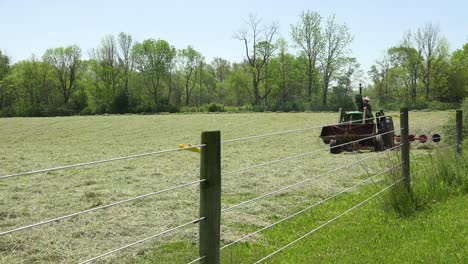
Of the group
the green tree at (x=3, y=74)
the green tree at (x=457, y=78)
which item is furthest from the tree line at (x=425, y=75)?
the green tree at (x=3, y=74)

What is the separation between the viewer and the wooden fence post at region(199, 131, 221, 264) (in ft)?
8.94

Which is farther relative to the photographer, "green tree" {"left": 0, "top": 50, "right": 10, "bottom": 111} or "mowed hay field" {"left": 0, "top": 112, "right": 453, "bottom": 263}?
"green tree" {"left": 0, "top": 50, "right": 10, "bottom": 111}

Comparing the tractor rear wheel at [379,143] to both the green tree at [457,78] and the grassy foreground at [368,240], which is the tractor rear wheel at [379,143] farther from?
the green tree at [457,78]

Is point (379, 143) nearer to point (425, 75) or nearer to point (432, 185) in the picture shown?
point (432, 185)

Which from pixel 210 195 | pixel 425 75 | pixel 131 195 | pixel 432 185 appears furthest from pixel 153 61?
pixel 210 195

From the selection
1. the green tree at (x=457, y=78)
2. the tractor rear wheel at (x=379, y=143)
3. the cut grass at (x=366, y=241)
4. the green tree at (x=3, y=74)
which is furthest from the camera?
the green tree at (x=3, y=74)

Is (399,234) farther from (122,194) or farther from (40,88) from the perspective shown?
(40,88)

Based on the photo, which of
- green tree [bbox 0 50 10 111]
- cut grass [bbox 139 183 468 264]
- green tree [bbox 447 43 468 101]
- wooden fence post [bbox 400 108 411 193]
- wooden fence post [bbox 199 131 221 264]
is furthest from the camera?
green tree [bbox 0 50 10 111]

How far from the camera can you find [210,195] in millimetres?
2750

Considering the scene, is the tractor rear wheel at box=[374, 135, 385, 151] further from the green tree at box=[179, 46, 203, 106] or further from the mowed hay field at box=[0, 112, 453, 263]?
the green tree at box=[179, 46, 203, 106]

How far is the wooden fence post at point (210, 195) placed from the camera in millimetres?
2725

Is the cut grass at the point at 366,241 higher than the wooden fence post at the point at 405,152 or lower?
lower

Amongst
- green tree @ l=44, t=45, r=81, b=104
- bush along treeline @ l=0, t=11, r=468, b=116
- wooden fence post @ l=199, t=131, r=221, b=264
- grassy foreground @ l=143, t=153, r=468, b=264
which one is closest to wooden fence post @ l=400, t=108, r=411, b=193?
grassy foreground @ l=143, t=153, r=468, b=264

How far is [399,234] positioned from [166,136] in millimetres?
19961
